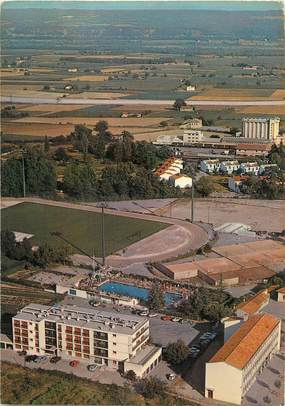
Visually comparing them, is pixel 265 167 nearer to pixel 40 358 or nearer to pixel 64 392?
pixel 40 358

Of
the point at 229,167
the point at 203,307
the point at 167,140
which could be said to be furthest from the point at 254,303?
the point at 167,140

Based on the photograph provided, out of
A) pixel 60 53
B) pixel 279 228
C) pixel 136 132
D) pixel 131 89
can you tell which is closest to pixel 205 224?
pixel 279 228

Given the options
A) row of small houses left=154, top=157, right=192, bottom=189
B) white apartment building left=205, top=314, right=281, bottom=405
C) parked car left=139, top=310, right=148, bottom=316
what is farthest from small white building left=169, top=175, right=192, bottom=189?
white apartment building left=205, top=314, right=281, bottom=405

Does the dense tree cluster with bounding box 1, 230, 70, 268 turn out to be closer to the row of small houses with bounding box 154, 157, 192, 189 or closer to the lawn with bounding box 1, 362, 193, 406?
the lawn with bounding box 1, 362, 193, 406

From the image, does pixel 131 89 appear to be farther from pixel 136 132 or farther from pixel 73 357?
pixel 73 357

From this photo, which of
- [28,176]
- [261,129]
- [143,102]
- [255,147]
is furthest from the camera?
[143,102]

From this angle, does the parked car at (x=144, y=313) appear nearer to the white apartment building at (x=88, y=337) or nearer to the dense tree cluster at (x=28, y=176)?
the white apartment building at (x=88, y=337)
